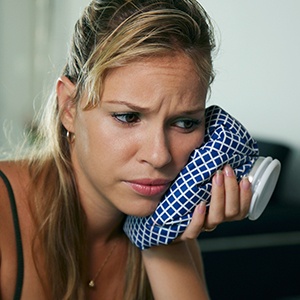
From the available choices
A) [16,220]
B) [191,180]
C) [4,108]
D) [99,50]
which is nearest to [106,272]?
[16,220]

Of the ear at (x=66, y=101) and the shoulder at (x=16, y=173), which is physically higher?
the ear at (x=66, y=101)

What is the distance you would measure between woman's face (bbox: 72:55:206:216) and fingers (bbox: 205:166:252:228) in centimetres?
8

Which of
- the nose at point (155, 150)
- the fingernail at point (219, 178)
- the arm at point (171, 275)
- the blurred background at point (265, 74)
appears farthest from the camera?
the blurred background at point (265, 74)

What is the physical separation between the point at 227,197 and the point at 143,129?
9.5 inches

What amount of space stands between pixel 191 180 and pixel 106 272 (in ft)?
1.20

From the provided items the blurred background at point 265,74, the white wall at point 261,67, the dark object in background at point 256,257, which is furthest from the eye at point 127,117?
the white wall at point 261,67

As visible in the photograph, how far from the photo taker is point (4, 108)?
4.89 metres

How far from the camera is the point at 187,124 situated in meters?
1.14

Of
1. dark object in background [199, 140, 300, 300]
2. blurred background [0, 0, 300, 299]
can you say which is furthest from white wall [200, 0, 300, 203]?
dark object in background [199, 140, 300, 300]

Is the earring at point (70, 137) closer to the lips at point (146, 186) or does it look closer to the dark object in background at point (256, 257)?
the lips at point (146, 186)

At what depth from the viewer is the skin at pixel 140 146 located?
1.08 m

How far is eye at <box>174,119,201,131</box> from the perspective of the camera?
113 centimetres

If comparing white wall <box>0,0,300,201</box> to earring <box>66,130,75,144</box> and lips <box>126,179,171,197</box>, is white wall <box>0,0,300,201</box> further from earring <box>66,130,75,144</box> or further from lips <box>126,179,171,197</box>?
lips <box>126,179,171,197</box>

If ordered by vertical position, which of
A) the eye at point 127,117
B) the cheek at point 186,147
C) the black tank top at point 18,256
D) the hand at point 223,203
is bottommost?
the black tank top at point 18,256
